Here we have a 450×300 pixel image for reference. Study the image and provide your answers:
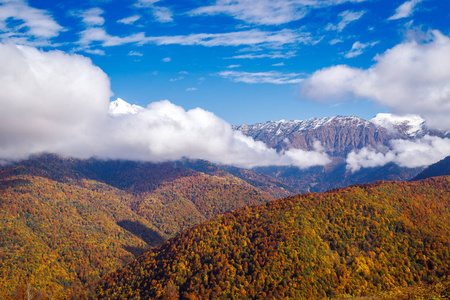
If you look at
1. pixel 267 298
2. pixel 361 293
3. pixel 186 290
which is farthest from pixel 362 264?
pixel 186 290

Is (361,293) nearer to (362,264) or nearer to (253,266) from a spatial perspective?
(362,264)

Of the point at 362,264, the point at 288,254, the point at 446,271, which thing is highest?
the point at 288,254

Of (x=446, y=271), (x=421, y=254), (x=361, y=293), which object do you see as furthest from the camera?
(x=421, y=254)

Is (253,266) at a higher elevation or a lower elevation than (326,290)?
higher

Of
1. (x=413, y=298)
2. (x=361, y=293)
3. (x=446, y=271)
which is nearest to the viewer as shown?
(x=413, y=298)

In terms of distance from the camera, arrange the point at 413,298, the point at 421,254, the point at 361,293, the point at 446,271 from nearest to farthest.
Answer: the point at 413,298, the point at 361,293, the point at 446,271, the point at 421,254

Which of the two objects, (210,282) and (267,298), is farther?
(210,282)

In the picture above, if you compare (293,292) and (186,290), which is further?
(186,290)

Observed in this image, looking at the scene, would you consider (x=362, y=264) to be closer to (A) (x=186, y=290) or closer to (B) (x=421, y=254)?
(B) (x=421, y=254)

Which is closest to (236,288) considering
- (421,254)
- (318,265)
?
(318,265)
